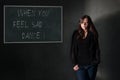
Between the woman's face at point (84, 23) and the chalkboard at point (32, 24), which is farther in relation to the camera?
the chalkboard at point (32, 24)

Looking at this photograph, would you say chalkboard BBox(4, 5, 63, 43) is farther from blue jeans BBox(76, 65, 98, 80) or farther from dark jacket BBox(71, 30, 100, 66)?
blue jeans BBox(76, 65, 98, 80)

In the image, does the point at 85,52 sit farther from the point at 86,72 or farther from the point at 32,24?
the point at 32,24

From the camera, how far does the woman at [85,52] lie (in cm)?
407

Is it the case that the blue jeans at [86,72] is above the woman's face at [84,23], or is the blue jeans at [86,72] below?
below

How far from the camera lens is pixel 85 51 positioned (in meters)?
4.07

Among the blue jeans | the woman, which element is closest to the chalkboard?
the woman

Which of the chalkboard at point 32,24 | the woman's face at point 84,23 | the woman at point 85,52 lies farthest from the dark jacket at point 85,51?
the chalkboard at point 32,24

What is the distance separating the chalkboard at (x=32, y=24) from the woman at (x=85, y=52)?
2.68 ft

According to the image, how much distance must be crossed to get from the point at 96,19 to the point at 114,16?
325 millimetres

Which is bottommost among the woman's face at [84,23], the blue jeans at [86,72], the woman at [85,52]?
the blue jeans at [86,72]

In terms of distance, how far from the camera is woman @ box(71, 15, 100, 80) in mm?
4070

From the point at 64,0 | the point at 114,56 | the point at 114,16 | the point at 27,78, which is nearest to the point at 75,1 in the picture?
the point at 64,0

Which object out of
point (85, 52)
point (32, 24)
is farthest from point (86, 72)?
point (32, 24)

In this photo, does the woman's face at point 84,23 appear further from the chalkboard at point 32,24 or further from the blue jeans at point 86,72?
the chalkboard at point 32,24
